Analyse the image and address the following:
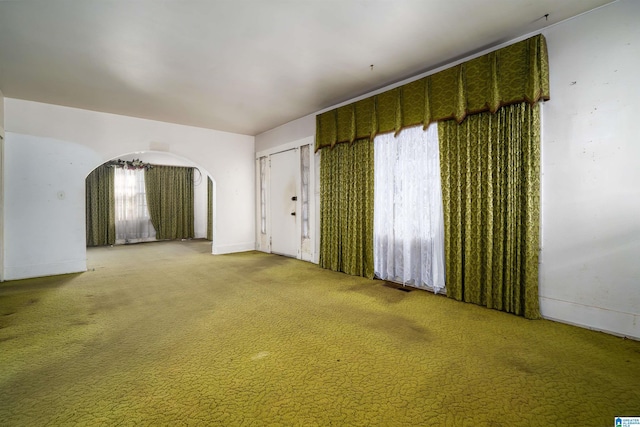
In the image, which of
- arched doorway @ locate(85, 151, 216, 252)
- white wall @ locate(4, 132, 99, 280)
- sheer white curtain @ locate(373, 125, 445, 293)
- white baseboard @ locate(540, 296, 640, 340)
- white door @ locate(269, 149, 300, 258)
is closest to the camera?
white baseboard @ locate(540, 296, 640, 340)

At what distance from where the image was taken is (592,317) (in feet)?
8.48

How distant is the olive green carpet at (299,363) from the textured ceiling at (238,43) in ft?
9.48

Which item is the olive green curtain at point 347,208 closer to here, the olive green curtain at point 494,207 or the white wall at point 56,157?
the olive green curtain at point 494,207

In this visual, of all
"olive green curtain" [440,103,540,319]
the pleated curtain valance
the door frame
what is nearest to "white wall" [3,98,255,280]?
the door frame

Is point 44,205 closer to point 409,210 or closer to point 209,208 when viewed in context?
point 209,208

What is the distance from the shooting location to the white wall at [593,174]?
2420mm

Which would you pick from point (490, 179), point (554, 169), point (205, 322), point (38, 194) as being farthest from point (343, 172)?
point (38, 194)

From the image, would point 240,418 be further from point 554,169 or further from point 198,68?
point 198,68

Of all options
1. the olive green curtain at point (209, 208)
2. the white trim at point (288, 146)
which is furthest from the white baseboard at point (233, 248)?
the olive green curtain at point (209, 208)

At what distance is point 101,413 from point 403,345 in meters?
2.05

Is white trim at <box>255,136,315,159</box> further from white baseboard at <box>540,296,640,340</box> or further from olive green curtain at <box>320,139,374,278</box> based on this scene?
white baseboard at <box>540,296,640,340</box>

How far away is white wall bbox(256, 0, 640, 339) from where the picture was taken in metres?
2.42

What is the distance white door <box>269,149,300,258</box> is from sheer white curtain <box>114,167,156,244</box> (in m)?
5.22

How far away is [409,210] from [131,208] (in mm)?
8828
